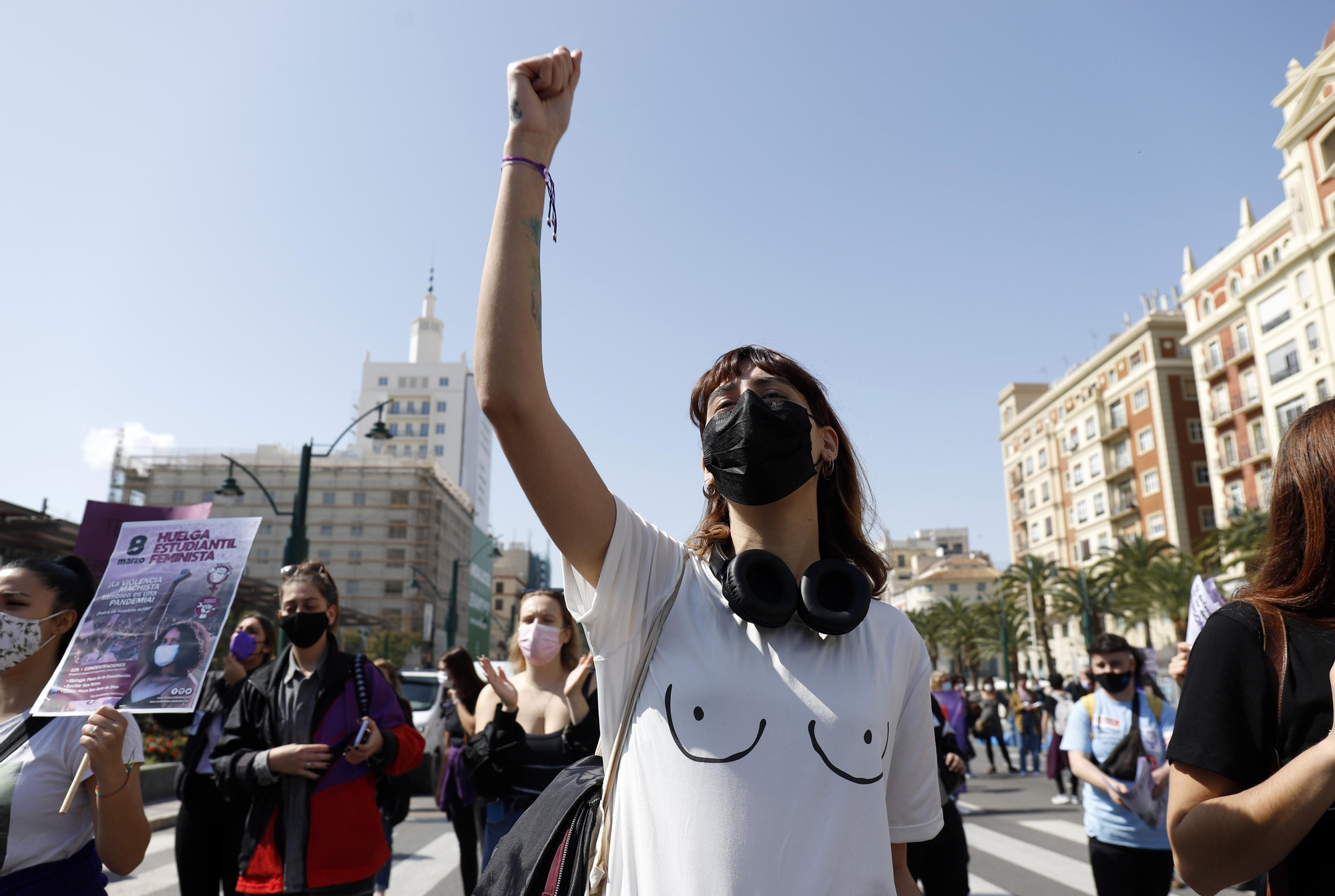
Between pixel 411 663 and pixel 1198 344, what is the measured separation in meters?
53.3

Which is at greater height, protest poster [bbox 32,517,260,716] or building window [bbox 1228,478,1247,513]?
building window [bbox 1228,478,1247,513]

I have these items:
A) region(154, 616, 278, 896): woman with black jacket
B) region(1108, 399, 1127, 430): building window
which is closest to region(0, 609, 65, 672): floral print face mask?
region(154, 616, 278, 896): woman with black jacket

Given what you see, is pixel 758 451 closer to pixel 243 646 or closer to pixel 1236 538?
pixel 243 646

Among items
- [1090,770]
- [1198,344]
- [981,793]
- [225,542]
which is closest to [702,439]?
[225,542]

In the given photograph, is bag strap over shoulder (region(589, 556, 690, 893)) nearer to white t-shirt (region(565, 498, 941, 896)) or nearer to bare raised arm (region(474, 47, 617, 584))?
white t-shirt (region(565, 498, 941, 896))

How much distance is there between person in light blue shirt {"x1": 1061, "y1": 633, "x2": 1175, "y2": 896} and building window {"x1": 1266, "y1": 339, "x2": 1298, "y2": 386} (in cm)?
4334

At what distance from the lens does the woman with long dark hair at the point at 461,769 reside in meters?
6.70

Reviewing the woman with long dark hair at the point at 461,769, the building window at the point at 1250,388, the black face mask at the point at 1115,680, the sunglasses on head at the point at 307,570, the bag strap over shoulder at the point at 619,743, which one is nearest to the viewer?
the bag strap over shoulder at the point at 619,743

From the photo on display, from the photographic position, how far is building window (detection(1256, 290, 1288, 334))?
135ft

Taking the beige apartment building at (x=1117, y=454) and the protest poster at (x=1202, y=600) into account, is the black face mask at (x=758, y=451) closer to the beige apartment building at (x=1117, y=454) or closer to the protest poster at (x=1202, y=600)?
the protest poster at (x=1202, y=600)

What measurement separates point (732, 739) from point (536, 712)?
11.6 ft

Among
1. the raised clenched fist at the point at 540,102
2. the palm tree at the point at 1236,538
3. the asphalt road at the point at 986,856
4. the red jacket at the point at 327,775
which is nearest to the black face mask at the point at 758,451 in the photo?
the raised clenched fist at the point at 540,102

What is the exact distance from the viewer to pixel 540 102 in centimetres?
175

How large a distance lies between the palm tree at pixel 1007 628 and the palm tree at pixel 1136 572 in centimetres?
853
